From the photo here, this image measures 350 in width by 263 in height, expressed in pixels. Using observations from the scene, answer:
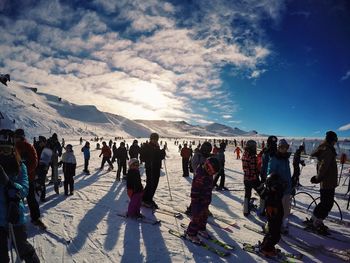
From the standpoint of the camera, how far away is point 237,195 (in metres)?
11.4

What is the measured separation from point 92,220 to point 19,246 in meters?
3.34

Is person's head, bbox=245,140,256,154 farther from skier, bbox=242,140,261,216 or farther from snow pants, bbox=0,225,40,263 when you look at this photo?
snow pants, bbox=0,225,40,263

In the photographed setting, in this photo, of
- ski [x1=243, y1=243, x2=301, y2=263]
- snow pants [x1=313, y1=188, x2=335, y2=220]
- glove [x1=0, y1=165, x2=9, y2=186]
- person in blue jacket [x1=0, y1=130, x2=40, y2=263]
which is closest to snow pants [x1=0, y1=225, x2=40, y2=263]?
person in blue jacket [x1=0, y1=130, x2=40, y2=263]

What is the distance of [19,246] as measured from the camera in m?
3.69

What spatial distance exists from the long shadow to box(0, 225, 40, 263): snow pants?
160 cm

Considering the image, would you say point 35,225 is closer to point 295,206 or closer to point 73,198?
point 73,198

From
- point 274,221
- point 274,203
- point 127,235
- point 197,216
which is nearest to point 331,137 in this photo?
point 274,203

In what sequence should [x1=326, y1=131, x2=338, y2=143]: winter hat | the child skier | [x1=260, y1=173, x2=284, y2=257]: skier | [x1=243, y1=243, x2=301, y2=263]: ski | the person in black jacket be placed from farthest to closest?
the person in black jacket → the child skier → [x1=326, y1=131, x2=338, y2=143]: winter hat → [x1=243, y1=243, x2=301, y2=263]: ski → [x1=260, y1=173, x2=284, y2=257]: skier

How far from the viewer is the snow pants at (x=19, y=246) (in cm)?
354

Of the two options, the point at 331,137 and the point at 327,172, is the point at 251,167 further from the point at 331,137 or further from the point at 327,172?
the point at 331,137

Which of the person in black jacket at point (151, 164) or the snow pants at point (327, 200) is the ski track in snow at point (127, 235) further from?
the snow pants at point (327, 200)

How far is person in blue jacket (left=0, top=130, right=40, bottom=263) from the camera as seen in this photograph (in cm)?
348

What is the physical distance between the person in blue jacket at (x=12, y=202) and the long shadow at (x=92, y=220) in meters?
1.76

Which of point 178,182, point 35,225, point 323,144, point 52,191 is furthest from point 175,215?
point 178,182
